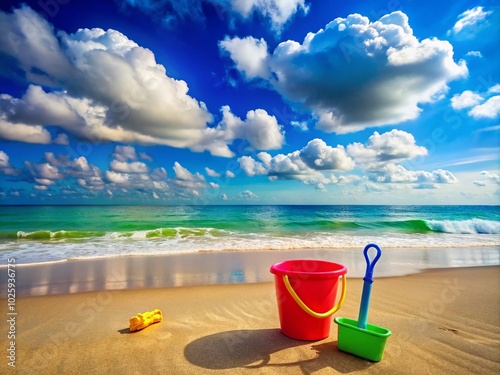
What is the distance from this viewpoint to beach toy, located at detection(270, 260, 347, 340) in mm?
2746

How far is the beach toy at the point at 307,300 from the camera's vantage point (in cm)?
275

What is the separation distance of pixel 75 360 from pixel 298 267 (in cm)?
236

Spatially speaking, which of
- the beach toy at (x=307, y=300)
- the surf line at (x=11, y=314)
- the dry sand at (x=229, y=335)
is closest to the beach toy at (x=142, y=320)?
the dry sand at (x=229, y=335)

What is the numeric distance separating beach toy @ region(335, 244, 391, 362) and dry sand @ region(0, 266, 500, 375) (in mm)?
74

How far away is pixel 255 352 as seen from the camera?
2.75m

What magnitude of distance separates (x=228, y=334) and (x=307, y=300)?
1.02m

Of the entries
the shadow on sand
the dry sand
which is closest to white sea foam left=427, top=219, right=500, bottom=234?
the dry sand

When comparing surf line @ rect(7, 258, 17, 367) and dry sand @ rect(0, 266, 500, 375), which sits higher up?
dry sand @ rect(0, 266, 500, 375)

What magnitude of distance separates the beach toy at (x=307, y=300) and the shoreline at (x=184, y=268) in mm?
2922

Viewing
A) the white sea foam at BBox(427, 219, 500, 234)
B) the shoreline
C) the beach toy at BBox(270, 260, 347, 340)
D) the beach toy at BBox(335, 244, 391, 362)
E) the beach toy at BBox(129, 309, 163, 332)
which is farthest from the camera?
the white sea foam at BBox(427, 219, 500, 234)

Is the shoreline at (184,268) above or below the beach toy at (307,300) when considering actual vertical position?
below

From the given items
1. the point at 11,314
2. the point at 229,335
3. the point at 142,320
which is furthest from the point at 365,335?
the point at 11,314

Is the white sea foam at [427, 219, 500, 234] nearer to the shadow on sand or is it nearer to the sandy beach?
the sandy beach

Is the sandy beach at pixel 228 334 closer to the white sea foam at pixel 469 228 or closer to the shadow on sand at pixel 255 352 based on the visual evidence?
the shadow on sand at pixel 255 352
